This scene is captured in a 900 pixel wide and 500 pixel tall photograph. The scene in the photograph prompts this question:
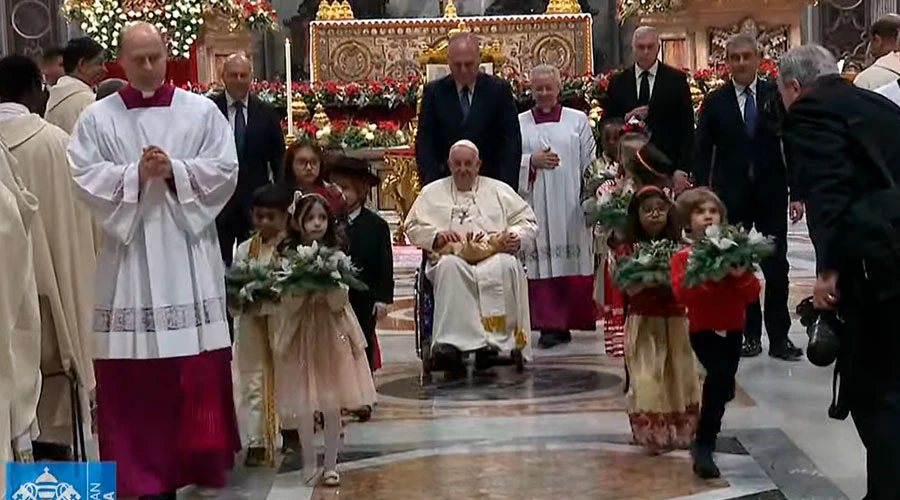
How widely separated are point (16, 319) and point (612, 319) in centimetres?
431

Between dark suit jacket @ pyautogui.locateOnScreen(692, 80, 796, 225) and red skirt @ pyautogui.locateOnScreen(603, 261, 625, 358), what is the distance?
82 cm

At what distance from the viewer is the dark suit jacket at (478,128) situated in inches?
329

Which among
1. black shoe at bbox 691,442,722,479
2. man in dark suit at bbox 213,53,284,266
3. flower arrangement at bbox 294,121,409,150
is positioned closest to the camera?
black shoe at bbox 691,442,722,479

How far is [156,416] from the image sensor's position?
551cm

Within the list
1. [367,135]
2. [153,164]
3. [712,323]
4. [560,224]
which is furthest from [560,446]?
[367,135]

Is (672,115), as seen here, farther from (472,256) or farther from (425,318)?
(425,318)

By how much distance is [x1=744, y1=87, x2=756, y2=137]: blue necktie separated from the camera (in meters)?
8.23

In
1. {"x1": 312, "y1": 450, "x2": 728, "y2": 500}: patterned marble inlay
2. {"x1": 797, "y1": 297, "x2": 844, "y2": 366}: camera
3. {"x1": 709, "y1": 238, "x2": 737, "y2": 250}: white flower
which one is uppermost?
{"x1": 709, "y1": 238, "x2": 737, "y2": 250}: white flower

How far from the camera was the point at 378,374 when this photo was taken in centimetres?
835

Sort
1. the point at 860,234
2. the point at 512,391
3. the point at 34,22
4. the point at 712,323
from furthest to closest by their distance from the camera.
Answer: the point at 34,22 → the point at 512,391 → the point at 712,323 → the point at 860,234

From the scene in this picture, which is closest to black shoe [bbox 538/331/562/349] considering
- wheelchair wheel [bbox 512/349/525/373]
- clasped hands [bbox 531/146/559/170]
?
wheelchair wheel [bbox 512/349/525/373]

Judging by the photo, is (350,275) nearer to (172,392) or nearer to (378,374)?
(172,392)

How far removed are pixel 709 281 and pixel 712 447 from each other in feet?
2.28

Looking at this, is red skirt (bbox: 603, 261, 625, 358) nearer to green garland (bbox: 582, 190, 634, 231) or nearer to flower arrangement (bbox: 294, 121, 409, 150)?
green garland (bbox: 582, 190, 634, 231)
